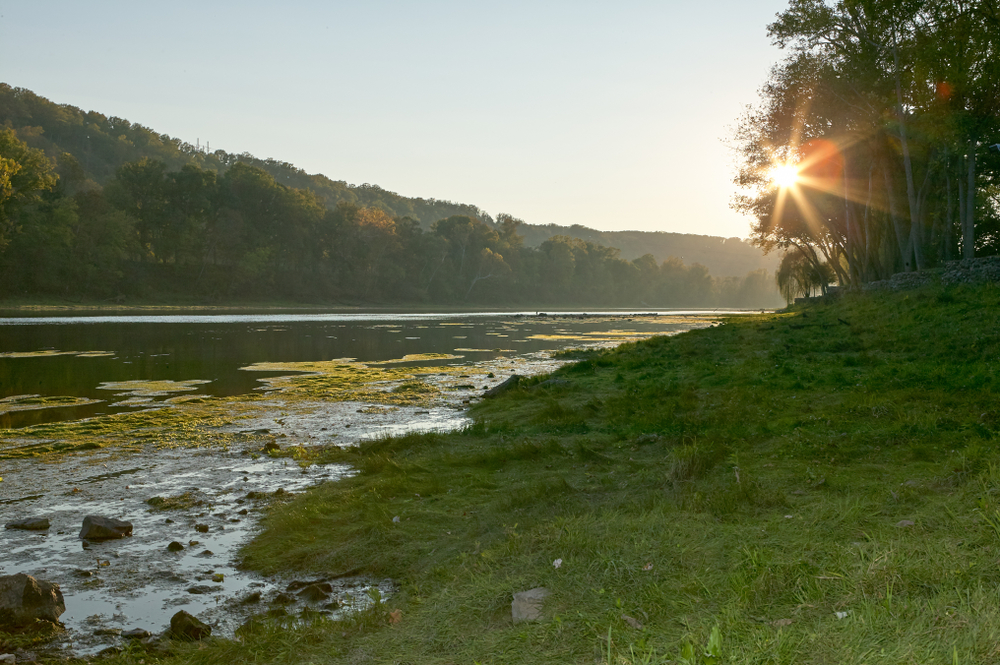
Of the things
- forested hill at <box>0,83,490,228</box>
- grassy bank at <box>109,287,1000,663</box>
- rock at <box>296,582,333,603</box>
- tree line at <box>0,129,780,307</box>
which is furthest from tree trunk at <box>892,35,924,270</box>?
forested hill at <box>0,83,490,228</box>

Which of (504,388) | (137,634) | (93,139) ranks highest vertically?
(93,139)

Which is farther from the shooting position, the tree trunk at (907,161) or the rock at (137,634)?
the tree trunk at (907,161)

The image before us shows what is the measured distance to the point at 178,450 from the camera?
11.6 metres

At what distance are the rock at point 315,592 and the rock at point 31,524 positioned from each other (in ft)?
11.8

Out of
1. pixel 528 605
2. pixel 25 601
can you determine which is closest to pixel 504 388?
pixel 25 601

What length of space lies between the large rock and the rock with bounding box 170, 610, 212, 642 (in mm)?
1006

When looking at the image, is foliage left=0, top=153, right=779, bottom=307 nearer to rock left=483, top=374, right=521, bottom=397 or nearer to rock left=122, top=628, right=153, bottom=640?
rock left=483, top=374, right=521, bottom=397

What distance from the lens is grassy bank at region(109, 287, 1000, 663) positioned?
3.76 m

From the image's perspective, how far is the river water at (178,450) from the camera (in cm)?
610

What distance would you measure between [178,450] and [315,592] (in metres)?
6.73

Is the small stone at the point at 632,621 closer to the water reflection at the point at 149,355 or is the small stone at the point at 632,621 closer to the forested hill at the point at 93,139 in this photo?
the water reflection at the point at 149,355

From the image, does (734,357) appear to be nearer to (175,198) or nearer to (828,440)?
(828,440)

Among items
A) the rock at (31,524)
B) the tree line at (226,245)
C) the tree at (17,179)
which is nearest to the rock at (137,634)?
the rock at (31,524)

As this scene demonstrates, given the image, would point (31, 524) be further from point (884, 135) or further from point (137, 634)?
point (884, 135)
